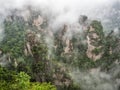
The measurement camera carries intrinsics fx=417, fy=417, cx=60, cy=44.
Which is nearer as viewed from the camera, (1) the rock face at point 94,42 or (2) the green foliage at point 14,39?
(2) the green foliage at point 14,39

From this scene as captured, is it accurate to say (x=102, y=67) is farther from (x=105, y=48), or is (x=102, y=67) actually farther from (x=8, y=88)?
(x=8, y=88)

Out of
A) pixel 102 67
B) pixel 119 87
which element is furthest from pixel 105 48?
pixel 119 87

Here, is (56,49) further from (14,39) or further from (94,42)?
(14,39)

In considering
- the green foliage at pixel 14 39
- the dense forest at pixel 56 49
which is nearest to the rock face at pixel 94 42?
the dense forest at pixel 56 49

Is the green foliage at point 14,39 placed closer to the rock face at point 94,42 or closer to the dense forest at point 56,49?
the dense forest at point 56,49

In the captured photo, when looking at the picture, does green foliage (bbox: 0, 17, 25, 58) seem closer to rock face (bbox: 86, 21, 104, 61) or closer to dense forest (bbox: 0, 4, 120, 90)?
dense forest (bbox: 0, 4, 120, 90)

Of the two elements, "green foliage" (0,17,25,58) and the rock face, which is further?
the rock face

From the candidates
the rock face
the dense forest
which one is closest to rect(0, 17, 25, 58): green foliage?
the dense forest

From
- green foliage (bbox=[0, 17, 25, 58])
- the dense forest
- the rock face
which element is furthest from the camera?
the rock face

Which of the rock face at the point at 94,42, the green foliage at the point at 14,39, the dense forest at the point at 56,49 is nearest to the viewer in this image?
the green foliage at the point at 14,39

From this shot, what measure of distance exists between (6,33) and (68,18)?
4447cm

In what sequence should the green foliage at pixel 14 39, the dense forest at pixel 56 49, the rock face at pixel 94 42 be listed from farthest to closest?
1. the rock face at pixel 94 42
2. the dense forest at pixel 56 49
3. the green foliage at pixel 14 39

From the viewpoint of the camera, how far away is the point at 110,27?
18075cm

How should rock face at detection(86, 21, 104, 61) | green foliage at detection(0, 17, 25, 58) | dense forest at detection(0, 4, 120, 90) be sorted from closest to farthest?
green foliage at detection(0, 17, 25, 58) < dense forest at detection(0, 4, 120, 90) < rock face at detection(86, 21, 104, 61)
